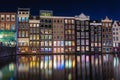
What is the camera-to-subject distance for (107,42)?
120 metres

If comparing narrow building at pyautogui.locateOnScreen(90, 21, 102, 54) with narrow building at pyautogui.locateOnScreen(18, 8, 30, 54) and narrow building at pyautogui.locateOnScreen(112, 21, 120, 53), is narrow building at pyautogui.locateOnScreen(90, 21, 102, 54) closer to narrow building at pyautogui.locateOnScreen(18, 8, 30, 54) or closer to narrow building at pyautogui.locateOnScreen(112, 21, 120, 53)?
narrow building at pyautogui.locateOnScreen(112, 21, 120, 53)

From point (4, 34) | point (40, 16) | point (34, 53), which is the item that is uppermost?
point (40, 16)

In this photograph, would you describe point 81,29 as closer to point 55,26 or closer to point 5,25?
point 55,26

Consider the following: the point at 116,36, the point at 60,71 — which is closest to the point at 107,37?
the point at 116,36

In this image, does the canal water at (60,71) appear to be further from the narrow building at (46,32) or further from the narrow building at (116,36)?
the narrow building at (116,36)

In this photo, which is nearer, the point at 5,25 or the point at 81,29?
the point at 5,25

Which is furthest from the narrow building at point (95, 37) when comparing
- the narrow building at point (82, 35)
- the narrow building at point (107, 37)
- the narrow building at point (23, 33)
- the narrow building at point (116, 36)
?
the narrow building at point (23, 33)

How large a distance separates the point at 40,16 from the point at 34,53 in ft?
49.9

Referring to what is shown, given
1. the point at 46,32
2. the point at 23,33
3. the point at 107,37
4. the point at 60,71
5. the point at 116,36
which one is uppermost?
the point at 46,32

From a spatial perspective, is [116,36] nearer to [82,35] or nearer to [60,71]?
[82,35]

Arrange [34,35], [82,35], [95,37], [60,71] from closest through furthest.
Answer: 1. [60,71]
2. [34,35]
3. [82,35]
4. [95,37]

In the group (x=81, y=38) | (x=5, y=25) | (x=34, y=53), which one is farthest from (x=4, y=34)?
(x=81, y=38)

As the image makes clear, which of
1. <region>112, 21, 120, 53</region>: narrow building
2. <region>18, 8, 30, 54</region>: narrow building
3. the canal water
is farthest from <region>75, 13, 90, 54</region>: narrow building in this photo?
the canal water

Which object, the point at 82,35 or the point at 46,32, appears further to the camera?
the point at 82,35
